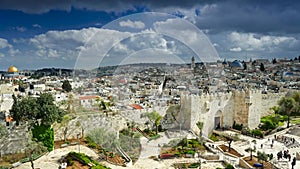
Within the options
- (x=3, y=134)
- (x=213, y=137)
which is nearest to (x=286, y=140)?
(x=213, y=137)

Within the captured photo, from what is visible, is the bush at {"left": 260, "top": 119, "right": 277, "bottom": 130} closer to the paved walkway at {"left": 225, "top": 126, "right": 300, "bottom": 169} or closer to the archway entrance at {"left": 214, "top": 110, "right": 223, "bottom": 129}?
the paved walkway at {"left": 225, "top": 126, "right": 300, "bottom": 169}

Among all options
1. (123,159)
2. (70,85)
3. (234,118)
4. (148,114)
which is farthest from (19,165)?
(70,85)

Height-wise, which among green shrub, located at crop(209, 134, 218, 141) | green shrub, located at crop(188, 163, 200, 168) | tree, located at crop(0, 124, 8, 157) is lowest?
green shrub, located at crop(209, 134, 218, 141)

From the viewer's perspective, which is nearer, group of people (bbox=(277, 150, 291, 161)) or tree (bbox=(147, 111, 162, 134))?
group of people (bbox=(277, 150, 291, 161))

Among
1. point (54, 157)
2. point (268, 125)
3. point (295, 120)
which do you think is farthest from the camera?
point (295, 120)

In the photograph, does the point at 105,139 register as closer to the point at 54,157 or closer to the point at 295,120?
the point at 54,157

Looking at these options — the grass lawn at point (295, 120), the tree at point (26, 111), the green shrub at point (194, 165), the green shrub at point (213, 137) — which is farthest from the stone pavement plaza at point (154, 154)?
the grass lawn at point (295, 120)

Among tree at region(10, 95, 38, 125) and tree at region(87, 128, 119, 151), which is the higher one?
tree at region(10, 95, 38, 125)

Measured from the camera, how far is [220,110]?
12.5 m

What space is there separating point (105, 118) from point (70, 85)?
56.5 feet

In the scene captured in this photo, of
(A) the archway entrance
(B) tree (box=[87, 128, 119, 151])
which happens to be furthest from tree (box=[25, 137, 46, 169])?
(A) the archway entrance

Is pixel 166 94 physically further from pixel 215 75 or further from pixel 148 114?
pixel 148 114

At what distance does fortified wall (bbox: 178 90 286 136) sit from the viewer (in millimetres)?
11344

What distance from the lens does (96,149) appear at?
30.8 ft
